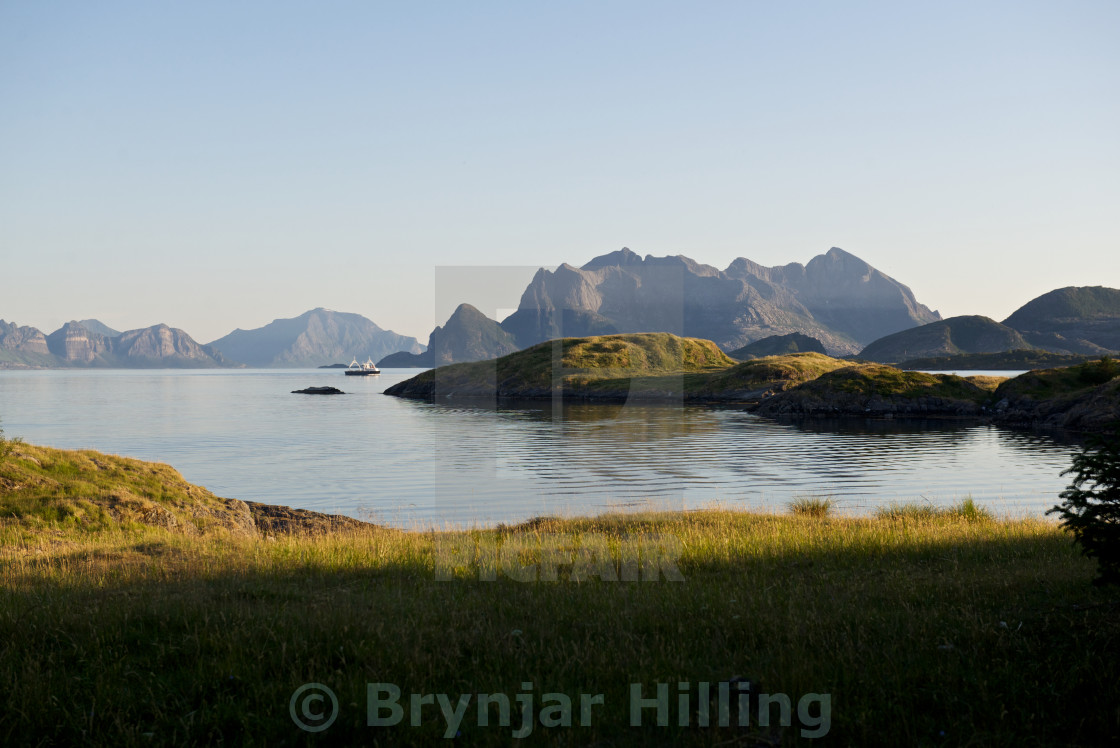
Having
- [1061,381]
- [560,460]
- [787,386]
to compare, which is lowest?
[560,460]

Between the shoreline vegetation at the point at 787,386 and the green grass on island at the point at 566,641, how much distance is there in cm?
7943

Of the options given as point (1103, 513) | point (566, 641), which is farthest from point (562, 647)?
point (1103, 513)

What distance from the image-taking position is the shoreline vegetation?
90312mm

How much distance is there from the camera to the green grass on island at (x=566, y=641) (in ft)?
21.5

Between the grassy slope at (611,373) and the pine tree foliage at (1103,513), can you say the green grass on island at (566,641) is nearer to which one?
the pine tree foliage at (1103,513)

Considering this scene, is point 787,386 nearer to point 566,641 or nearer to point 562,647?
point 566,641

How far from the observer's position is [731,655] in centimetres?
801

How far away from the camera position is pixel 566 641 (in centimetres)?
846

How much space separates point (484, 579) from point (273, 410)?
12483 centimetres

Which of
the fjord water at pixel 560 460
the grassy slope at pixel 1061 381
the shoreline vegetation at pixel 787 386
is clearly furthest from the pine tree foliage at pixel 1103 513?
the grassy slope at pixel 1061 381

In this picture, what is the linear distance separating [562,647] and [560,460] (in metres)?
51.0

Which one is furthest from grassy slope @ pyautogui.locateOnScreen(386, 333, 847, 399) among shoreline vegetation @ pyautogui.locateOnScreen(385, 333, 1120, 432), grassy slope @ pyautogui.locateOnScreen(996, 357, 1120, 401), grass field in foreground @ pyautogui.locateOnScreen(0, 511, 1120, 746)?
grass field in foreground @ pyautogui.locateOnScreen(0, 511, 1120, 746)

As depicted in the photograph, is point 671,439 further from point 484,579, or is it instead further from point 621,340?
point 621,340

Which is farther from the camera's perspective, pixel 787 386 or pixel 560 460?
pixel 787 386
